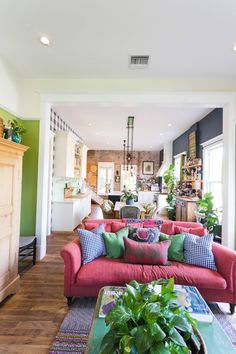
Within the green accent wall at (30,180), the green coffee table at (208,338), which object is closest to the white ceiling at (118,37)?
the green accent wall at (30,180)

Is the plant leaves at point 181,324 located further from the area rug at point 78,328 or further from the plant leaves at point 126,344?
the area rug at point 78,328

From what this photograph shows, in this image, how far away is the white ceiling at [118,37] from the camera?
87.1 inches

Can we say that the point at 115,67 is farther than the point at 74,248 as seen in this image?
Yes

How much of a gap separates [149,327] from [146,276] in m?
1.35

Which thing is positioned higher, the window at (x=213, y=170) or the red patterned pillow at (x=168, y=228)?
the window at (x=213, y=170)

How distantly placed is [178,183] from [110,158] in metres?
5.91

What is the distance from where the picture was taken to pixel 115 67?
3404 millimetres

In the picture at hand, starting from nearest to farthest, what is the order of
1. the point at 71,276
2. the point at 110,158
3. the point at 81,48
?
the point at 71,276, the point at 81,48, the point at 110,158

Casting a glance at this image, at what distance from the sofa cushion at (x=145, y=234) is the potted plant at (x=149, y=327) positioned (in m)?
1.49

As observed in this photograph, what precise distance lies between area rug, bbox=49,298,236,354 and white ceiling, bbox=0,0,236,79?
320cm

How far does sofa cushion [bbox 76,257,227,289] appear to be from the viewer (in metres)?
2.27

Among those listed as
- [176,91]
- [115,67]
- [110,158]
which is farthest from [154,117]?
[110,158]

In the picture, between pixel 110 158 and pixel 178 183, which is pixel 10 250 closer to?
pixel 178 183

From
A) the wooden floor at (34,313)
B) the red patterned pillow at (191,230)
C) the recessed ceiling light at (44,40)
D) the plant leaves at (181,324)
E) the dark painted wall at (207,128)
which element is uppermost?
the recessed ceiling light at (44,40)
